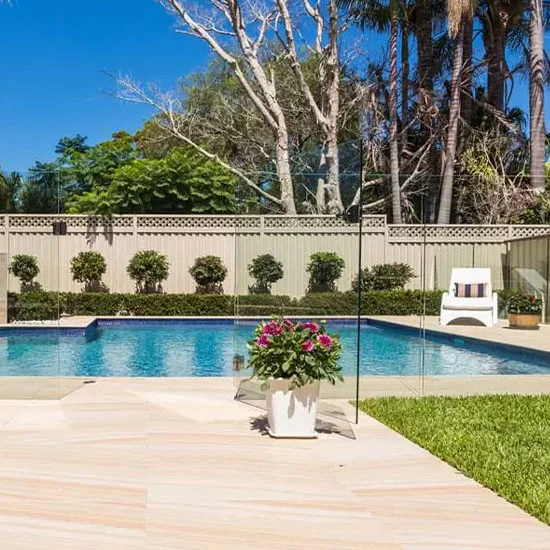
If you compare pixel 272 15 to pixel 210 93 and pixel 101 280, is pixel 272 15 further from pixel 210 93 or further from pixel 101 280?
pixel 101 280

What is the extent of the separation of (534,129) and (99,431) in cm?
1413

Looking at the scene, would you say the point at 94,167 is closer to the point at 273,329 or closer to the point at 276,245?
the point at 276,245

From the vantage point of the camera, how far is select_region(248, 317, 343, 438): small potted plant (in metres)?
4.28

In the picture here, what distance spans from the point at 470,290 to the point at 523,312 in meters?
1.25

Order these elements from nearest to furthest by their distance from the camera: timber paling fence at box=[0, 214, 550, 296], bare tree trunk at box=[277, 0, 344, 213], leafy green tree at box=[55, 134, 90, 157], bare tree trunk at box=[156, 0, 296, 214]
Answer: timber paling fence at box=[0, 214, 550, 296] → bare tree trunk at box=[277, 0, 344, 213] → bare tree trunk at box=[156, 0, 296, 214] → leafy green tree at box=[55, 134, 90, 157]

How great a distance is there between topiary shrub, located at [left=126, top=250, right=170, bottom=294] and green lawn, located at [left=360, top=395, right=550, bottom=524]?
10033 millimetres

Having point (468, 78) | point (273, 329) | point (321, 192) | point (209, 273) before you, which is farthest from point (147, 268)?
point (273, 329)

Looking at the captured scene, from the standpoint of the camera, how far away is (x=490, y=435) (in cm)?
442

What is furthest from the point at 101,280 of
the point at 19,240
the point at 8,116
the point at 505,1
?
the point at 505,1

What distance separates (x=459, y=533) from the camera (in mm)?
2762

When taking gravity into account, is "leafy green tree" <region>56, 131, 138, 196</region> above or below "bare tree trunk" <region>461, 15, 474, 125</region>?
below

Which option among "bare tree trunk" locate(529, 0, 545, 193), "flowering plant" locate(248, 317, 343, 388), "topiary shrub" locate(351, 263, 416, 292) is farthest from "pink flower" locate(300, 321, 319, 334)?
"bare tree trunk" locate(529, 0, 545, 193)

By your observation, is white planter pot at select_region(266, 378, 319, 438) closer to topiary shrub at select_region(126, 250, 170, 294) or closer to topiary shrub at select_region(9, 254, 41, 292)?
topiary shrub at select_region(9, 254, 41, 292)

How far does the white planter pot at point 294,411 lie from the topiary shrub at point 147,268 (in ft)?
36.5
